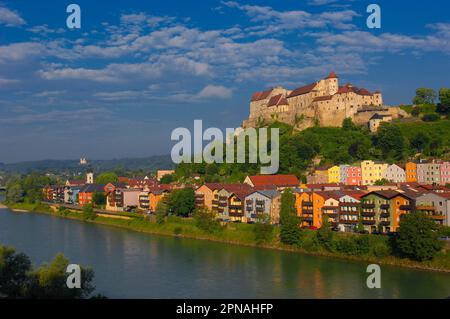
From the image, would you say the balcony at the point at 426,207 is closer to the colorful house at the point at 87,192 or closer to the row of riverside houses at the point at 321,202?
the row of riverside houses at the point at 321,202

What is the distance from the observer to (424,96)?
1021 inches

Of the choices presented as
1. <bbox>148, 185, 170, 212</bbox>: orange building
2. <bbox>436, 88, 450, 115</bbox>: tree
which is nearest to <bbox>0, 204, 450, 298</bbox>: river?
<bbox>148, 185, 170, 212</bbox>: orange building

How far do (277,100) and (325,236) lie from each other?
54.1 feet

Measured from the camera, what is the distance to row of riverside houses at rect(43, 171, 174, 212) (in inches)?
840

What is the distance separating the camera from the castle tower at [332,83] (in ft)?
84.7

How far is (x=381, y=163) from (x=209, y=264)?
991 cm

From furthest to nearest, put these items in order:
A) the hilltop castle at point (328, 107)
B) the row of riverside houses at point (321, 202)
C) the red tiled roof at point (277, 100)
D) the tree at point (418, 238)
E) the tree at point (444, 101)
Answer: the red tiled roof at point (277, 100) < the hilltop castle at point (328, 107) < the tree at point (444, 101) < the row of riverside houses at point (321, 202) < the tree at point (418, 238)

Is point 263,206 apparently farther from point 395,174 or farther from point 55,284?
point 55,284

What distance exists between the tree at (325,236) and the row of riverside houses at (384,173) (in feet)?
20.3

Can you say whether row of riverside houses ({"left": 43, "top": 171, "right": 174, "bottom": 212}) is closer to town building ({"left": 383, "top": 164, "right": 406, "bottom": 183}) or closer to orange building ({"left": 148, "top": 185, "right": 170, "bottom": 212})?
orange building ({"left": 148, "top": 185, "right": 170, "bottom": 212})

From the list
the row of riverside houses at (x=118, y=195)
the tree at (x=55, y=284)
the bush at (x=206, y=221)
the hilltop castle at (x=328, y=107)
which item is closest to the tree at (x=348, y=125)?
the hilltop castle at (x=328, y=107)

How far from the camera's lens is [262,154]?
73.7ft

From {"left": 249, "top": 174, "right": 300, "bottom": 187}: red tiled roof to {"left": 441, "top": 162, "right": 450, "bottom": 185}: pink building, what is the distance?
16.2ft
